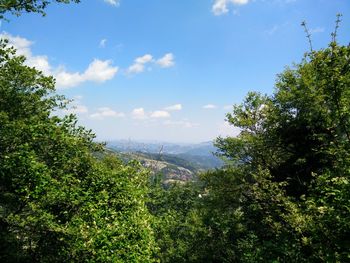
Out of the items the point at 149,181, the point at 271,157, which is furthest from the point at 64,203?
the point at 271,157

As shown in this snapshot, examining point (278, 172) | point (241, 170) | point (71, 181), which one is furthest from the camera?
point (241, 170)

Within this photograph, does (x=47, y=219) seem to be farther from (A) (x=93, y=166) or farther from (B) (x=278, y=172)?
(B) (x=278, y=172)

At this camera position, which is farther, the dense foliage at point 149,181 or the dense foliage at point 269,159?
the dense foliage at point 269,159

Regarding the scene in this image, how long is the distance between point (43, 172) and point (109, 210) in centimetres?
384

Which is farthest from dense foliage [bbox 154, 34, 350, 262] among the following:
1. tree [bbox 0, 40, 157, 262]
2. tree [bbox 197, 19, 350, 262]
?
tree [bbox 0, 40, 157, 262]

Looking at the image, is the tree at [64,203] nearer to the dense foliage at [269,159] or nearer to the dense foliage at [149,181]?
the dense foliage at [149,181]

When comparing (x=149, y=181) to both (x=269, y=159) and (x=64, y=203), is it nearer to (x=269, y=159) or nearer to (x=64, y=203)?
(x=64, y=203)

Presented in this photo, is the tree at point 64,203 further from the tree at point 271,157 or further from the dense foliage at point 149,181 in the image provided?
the tree at point 271,157

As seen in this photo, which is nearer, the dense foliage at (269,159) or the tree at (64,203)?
the tree at (64,203)

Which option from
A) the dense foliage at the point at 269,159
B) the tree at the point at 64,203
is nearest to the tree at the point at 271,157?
the dense foliage at the point at 269,159

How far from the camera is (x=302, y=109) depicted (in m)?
29.7

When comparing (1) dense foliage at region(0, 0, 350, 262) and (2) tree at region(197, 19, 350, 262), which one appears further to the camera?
(2) tree at region(197, 19, 350, 262)

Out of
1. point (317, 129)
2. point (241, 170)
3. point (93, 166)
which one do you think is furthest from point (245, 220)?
point (93, 166)

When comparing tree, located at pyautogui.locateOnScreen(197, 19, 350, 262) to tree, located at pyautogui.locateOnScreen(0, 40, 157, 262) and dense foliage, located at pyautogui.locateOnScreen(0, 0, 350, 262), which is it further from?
tree, located at pyautogui.locateOnScreen(0, 40, 157, 262)
